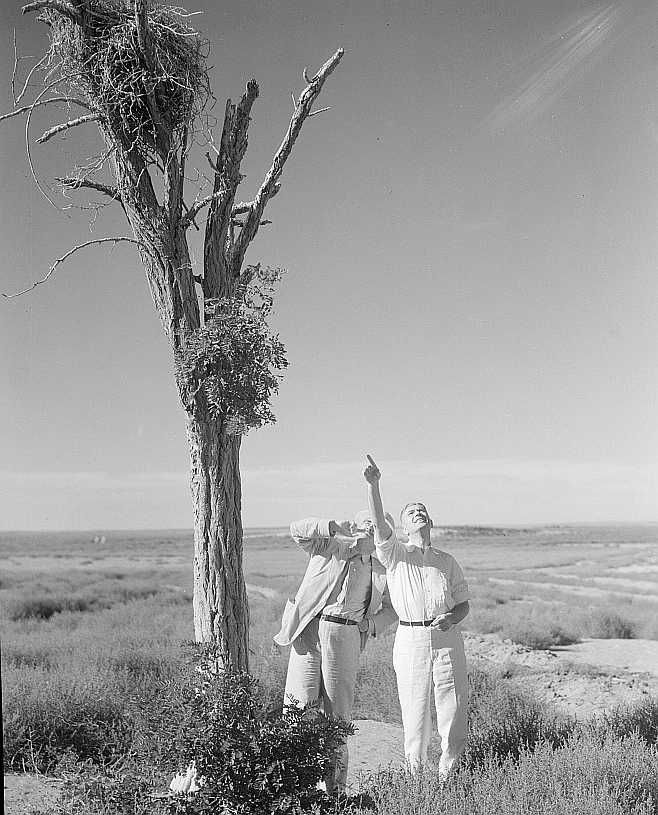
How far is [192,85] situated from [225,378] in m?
1.40

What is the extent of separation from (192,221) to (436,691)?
2.39m

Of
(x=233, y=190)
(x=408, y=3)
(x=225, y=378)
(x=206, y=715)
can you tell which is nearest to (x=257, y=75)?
(x=408, y=3)

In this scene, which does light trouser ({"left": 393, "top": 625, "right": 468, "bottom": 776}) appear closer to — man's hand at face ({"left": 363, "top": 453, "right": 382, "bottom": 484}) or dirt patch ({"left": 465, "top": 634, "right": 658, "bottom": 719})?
man's hand at face ({"left": 363, "top": 453, "right": 382, "bottom": 484})

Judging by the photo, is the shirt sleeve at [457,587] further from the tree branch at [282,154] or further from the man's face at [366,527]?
the tree branch at [282,154]

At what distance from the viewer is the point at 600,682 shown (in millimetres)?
5344

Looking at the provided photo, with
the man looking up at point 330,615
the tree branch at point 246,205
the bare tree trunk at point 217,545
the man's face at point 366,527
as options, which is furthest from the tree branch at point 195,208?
the man's face at point 366,527

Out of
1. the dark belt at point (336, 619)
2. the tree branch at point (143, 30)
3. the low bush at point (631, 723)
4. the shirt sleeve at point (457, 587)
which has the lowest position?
the low bush at point (631, 723)

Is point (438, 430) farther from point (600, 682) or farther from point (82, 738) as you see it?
point (82, 738)

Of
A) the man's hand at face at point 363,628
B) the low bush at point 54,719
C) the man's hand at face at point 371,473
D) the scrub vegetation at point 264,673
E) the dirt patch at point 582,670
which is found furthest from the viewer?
the dirt patch at point 582,670

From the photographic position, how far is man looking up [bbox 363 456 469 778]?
3.63 meters

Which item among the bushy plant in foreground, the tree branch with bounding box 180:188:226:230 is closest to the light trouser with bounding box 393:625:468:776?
the bushy plant in foreground

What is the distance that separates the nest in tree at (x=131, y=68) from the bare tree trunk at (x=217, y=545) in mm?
1359

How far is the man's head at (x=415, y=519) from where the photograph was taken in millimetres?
3728

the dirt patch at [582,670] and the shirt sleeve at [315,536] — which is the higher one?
the shirt sleeve at [315,536]
